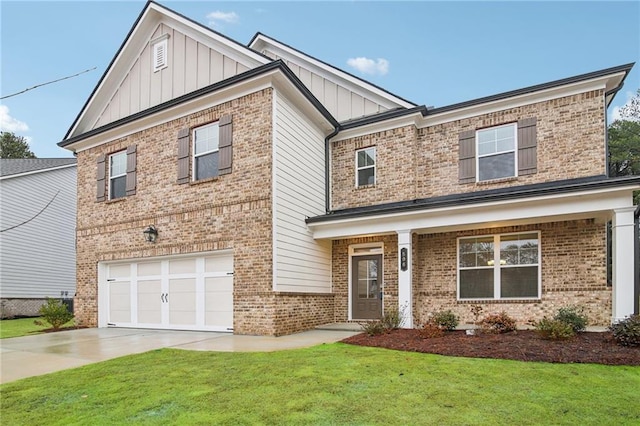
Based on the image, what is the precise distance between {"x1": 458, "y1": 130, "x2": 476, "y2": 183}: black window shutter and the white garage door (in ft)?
22.6

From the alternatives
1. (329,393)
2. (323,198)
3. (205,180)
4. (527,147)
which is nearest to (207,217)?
(205,180)

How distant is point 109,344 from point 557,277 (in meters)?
10.8

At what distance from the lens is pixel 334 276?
13.1m

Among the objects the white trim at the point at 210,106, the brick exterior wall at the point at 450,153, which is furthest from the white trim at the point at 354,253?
the white trim at the point at 210,106

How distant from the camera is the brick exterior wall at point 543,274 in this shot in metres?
10.2

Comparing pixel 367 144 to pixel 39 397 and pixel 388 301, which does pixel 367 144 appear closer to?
pixel 388 301

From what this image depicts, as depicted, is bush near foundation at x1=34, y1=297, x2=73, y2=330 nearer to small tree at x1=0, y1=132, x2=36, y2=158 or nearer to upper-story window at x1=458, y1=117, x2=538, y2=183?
upper-story window at x1=458, y1=117, x2=538, y2=183

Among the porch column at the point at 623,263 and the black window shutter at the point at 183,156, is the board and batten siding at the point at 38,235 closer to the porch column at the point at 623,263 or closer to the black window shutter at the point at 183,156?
the black window shutter at the point at 183,156

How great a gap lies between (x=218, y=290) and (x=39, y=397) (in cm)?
612

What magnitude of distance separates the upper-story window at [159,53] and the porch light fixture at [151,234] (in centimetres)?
510

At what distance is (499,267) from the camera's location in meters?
11.3

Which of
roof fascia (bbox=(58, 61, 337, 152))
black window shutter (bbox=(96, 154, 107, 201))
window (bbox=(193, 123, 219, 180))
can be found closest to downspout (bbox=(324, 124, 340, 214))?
roof fascia (bbox=(58, 61, 337, 152))

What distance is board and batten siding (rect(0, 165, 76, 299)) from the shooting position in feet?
66.2

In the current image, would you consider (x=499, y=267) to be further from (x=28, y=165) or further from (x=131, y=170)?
(x=28, y=165)
